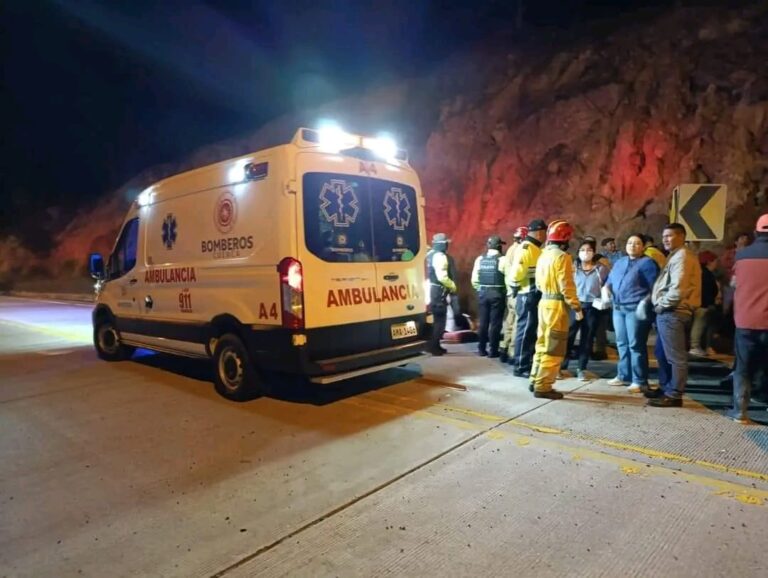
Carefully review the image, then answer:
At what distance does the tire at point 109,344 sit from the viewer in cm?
823

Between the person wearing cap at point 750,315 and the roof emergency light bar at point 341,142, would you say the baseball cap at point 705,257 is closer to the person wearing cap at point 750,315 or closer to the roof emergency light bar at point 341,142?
the person wearing cap at point 750,315

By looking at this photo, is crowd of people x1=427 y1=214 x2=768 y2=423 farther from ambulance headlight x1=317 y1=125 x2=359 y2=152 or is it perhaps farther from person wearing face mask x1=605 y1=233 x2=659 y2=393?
ambulance headlight x1=317 y1=125 x2=359 y2=152

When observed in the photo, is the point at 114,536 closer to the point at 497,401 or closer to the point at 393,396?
the point at 393,396

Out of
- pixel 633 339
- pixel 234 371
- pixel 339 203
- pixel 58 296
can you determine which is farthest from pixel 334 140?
pixel 58 296

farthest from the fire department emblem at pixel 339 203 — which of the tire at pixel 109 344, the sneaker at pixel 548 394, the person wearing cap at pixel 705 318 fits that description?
the person wearing cap at pixel 705 318

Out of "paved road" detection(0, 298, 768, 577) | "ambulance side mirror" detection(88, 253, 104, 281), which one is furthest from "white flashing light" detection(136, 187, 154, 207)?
A: "paved road" detection(0, 298, 768, 577)

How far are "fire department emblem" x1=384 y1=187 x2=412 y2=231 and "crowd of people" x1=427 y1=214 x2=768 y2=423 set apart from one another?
57.7 inches

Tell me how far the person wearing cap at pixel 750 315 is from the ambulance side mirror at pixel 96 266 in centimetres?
814

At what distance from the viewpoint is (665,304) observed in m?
5.21

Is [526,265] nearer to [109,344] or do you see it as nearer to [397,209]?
[397,209]

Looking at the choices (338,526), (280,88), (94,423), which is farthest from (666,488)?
(280,88)

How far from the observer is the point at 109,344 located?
8375 millimetres

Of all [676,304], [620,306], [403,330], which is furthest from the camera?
[403,330]

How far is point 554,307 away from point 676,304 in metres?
1.13
